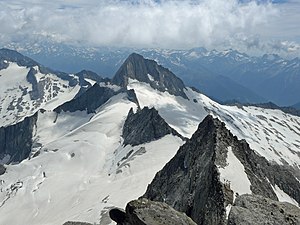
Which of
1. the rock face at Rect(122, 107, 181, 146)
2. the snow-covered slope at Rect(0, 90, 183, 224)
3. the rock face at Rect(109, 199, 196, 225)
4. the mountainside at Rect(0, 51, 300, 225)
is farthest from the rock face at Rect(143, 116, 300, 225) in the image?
the rock face at Rect(122, 107, 181, 146)

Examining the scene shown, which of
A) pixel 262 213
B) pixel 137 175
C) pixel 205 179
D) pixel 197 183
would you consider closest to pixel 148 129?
pixel 137 175

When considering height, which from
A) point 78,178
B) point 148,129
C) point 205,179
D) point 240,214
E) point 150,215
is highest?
point 240,214

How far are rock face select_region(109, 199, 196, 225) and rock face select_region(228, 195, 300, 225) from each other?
3.06 metres

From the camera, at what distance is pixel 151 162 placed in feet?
473

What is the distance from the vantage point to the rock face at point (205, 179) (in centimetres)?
4413

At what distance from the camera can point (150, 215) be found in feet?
82.7

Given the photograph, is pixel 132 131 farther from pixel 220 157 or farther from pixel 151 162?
pixel 220 157

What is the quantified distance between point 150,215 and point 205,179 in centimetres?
3063

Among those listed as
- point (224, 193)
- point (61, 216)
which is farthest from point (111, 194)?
point (224, 193)

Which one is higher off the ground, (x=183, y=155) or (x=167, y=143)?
(x=183, y=155)

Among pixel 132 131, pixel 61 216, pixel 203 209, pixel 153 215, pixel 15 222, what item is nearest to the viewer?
pixel 153 215

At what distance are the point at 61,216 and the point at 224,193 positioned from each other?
3291 inches

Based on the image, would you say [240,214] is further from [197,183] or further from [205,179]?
[197,183]

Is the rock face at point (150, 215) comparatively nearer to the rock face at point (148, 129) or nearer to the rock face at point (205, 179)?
the rock face at point (205, 179)
